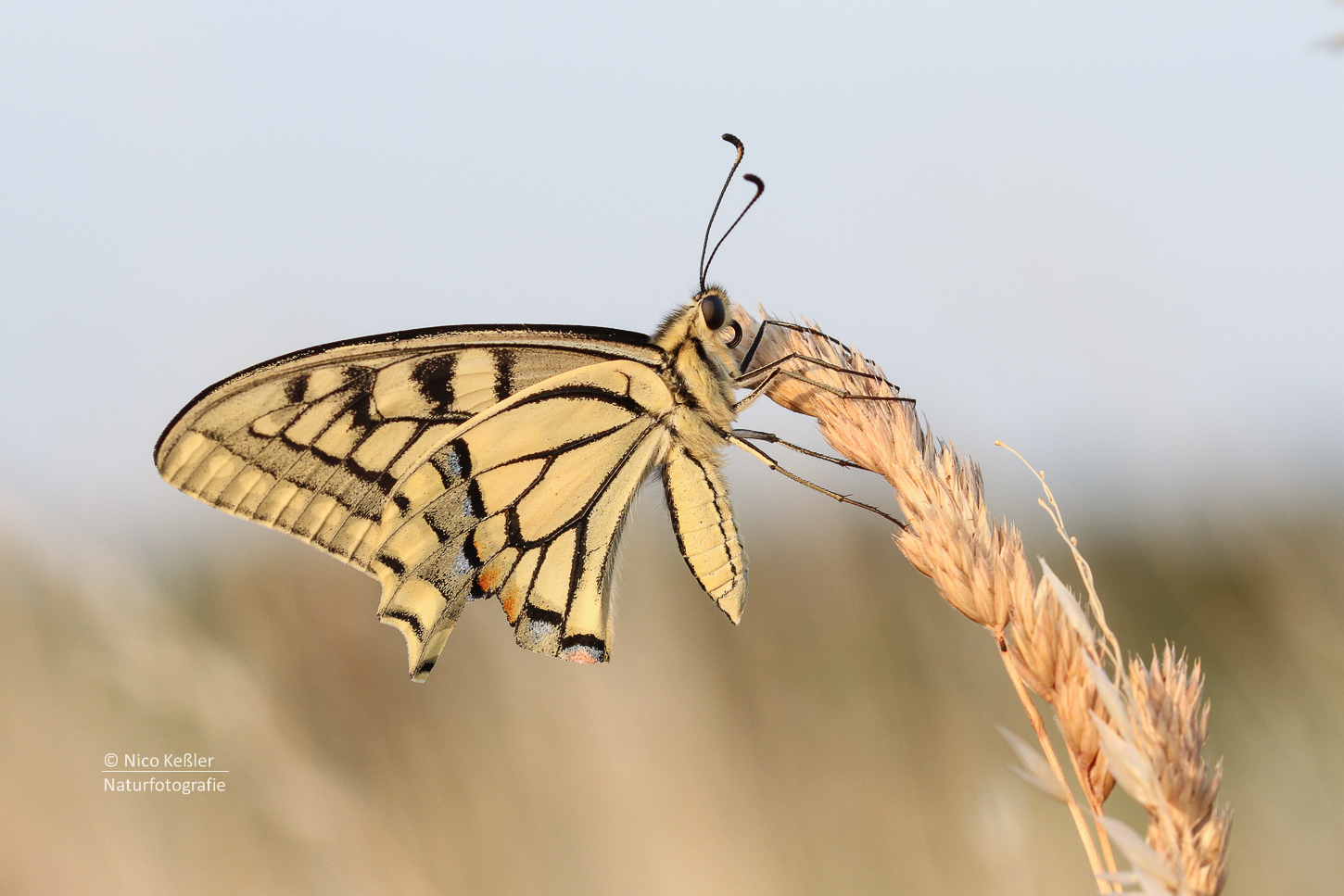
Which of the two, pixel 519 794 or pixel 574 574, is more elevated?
pixel 574 574

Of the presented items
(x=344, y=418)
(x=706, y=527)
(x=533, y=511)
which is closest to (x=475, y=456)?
(x=533, y=511)

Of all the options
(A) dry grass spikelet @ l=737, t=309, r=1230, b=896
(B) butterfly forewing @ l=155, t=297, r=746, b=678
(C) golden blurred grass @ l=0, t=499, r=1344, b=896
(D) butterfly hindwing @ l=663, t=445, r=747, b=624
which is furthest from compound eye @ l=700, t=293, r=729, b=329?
(C) golden blurred grass @ l=0, t=499, r=1344, b=896

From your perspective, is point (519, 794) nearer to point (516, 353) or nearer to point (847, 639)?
point (847, 639)

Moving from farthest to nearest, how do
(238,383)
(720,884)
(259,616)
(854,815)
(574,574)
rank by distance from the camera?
(854,815) → (259,616) → (720,884) → (574,574) → (238,383)

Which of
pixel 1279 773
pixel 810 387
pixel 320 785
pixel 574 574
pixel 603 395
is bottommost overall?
pixel 1279 773

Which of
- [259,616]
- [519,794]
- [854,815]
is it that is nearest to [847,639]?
[854,815]

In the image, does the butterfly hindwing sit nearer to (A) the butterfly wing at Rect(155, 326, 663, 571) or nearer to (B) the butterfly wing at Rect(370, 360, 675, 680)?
(B) the butterfly wing at Rect(370, 360, 675, 680)

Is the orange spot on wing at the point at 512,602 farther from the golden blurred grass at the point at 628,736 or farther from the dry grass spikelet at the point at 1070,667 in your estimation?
the dry grass spikelet at the point at 1070,667

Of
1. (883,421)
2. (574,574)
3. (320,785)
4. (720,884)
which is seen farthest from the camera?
(720,884)
